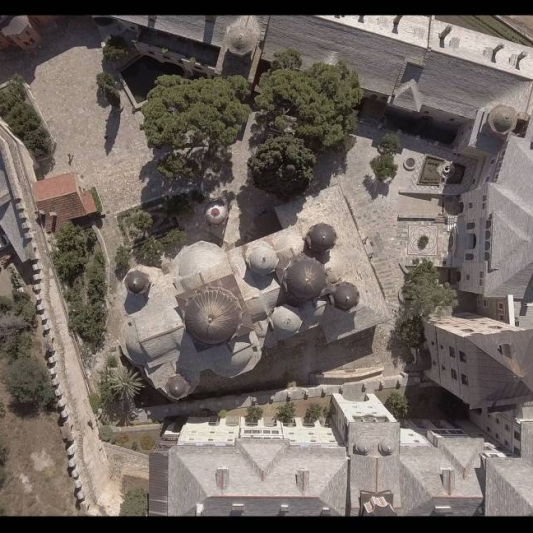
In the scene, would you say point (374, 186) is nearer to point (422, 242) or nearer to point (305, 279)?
point (422, 242)

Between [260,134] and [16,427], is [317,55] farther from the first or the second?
[16,427]

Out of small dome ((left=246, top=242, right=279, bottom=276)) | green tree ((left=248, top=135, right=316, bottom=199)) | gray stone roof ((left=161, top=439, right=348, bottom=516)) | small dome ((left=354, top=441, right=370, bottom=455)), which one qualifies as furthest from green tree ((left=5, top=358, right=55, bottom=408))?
small dome ((left=354, top=441, right=370, bottom=455))

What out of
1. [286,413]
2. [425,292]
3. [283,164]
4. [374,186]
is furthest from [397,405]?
[283,164]

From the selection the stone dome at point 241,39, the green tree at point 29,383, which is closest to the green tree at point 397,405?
the green tree at point 29,383

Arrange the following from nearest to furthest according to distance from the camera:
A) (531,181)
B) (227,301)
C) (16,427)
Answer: (227,301)
(531,181)
(16,427)

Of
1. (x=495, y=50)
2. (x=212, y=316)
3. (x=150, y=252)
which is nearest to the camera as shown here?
(x=212, y=316)
